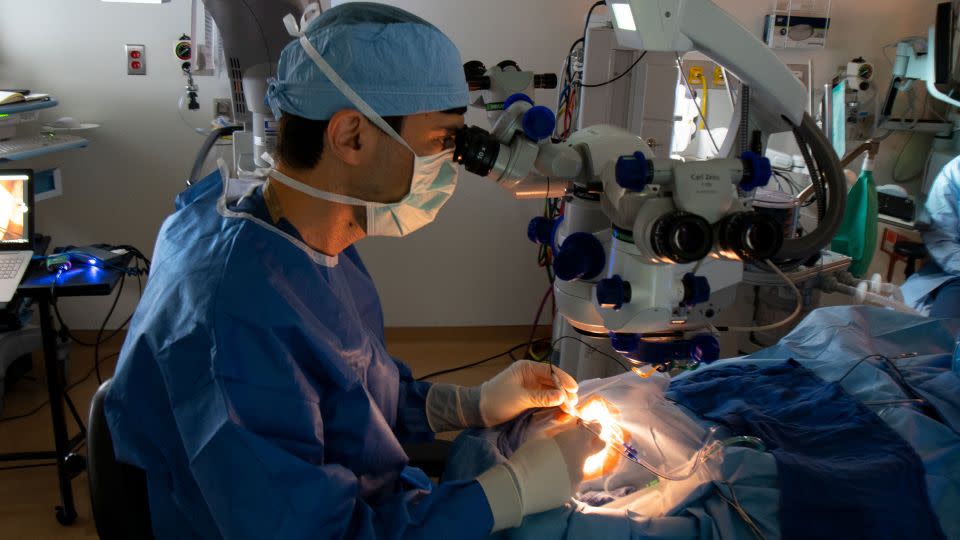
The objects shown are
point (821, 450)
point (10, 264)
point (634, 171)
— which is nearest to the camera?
point (634, 171)

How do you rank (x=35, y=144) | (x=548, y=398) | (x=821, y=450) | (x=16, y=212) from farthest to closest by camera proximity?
(x=35, y=144) < (x=16, y=212) < (x=548, y=398) < (x=821, y=450)

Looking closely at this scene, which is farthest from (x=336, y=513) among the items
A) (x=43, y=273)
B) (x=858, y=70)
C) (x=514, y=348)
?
(x=858, y=70)

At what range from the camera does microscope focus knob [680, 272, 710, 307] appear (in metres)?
0.89

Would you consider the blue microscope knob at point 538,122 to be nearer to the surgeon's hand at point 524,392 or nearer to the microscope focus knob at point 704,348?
the microscope focus knob at point 704,348

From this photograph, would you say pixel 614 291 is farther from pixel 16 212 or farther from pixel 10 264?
pixel 16 212

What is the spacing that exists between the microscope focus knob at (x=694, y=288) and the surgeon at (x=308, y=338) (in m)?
0.36

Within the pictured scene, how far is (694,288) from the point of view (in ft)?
2.91

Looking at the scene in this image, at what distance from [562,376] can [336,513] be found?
547mm

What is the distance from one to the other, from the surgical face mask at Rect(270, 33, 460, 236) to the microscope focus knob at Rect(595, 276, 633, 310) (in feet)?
1.20

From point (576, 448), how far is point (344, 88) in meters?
0.66

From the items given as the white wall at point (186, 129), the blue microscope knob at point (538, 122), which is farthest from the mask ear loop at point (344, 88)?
the white wall at point (186, 129)

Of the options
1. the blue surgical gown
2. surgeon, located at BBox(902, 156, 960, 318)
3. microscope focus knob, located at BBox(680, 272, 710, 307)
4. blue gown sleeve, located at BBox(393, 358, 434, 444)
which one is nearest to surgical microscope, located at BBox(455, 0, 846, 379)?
microscope focus knob, located at BBox(680, 272, 710, 307)

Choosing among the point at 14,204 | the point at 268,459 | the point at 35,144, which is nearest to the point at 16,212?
the point at 14,204

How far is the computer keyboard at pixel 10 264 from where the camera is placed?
205cm
